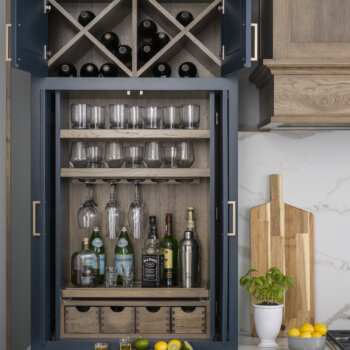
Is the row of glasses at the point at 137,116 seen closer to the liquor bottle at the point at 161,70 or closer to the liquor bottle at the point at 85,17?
the liquor bottle at the point at 161,70

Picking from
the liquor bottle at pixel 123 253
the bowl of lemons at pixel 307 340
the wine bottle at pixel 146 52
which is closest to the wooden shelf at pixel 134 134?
the wine bottle at pixel 146 52

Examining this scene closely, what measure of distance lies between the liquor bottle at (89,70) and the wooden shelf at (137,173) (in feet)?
1.45

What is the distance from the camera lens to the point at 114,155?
2.40m

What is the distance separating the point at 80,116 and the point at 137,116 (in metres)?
0.25

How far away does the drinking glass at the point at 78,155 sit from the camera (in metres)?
2.38

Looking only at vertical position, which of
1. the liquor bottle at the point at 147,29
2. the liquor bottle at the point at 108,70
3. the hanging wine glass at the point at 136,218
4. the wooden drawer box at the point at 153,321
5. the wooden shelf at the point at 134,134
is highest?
the liquor bottle at the point at 147,29

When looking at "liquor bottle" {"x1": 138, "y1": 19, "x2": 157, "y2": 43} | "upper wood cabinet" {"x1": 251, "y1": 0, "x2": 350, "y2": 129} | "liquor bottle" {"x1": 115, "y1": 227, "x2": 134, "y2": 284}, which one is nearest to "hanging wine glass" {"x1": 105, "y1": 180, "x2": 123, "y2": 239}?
"liquor bottle" {"x1": 115, "y1": 227, "x2": 134, "y2": 284}

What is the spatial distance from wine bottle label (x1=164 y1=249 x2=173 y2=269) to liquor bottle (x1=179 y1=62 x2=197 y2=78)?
0.81 meters

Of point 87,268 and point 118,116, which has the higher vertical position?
point 118,116

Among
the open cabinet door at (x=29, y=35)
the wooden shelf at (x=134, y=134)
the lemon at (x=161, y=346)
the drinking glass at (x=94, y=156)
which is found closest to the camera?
the open cabinet door at (x=29, y=35)

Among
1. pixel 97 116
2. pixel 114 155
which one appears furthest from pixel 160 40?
pixel 114 155

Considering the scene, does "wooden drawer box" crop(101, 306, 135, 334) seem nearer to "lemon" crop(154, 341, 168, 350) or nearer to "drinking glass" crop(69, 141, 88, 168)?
"lemon" crop(154, 341, 168, 350)

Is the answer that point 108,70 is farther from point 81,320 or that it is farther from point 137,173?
point 81,320

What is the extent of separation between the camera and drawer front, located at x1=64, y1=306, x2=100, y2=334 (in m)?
2.33
